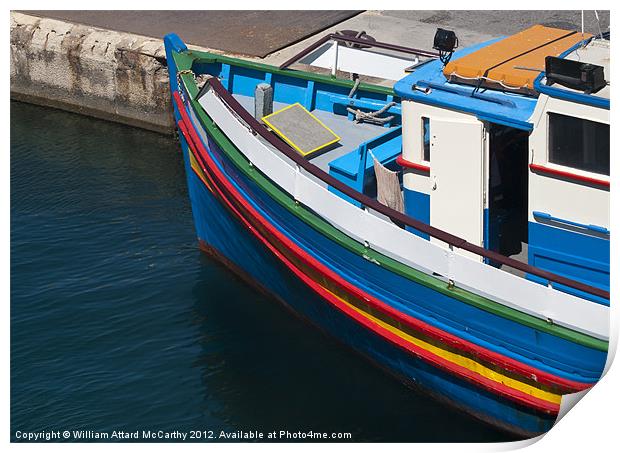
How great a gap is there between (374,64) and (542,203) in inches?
209

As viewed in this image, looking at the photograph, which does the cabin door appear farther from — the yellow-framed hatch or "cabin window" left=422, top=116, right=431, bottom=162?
the yellow-framed hatch

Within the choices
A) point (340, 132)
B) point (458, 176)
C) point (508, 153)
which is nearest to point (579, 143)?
point (508, 153)

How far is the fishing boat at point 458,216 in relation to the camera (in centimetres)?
1223

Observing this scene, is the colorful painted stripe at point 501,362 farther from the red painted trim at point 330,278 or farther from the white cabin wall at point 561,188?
the white cabin wall at point 561,188

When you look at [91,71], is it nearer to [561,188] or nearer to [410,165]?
[410,165]

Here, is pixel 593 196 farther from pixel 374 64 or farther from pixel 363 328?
pixel 374 64

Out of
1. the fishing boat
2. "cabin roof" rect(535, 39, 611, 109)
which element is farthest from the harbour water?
"cabin roof" rect(535, 39, 611, 109)

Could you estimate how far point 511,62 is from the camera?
512 inches

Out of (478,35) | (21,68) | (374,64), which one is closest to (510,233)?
(374,64)

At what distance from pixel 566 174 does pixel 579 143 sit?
341 mm

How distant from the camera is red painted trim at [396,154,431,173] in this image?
13.3 m

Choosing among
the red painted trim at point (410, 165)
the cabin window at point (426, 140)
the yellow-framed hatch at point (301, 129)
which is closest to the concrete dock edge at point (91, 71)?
the yellow-framed hatch at point (301, 129)

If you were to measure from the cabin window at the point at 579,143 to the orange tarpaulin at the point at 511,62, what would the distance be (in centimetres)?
64

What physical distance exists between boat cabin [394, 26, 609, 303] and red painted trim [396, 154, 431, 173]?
0.01 metres
